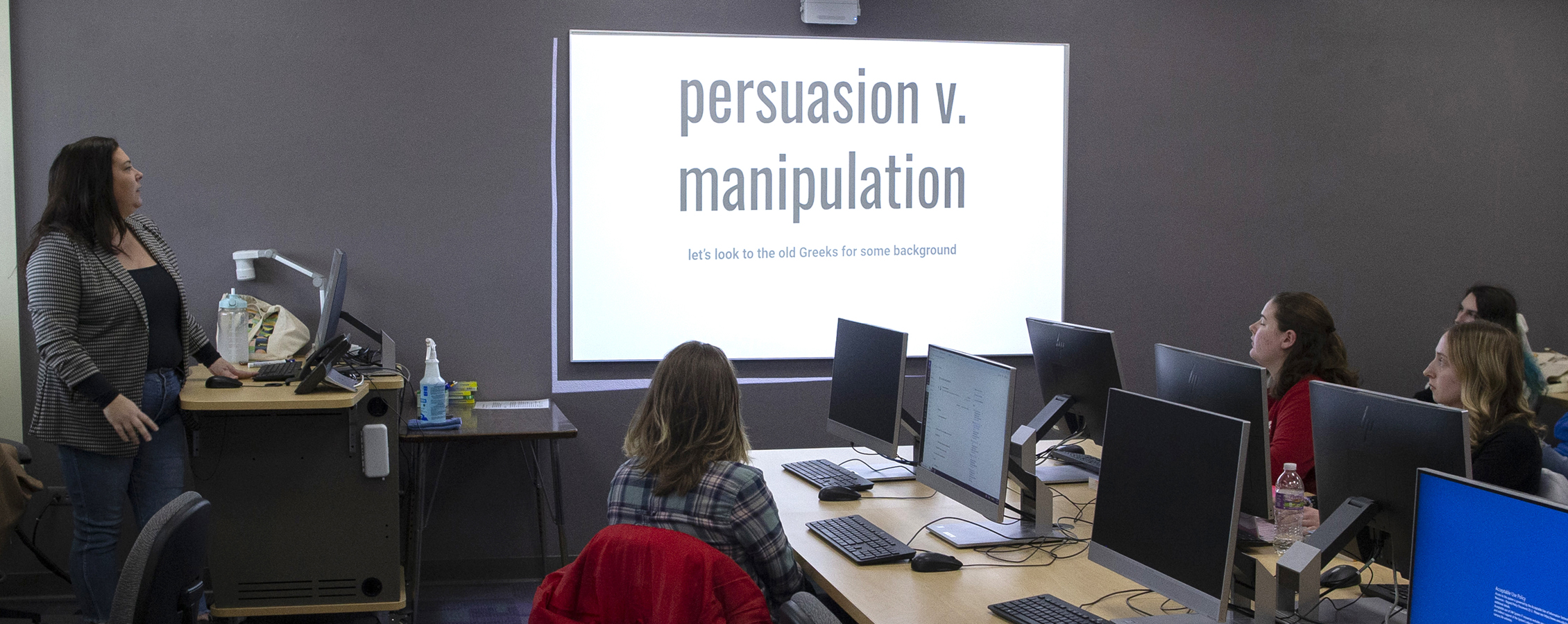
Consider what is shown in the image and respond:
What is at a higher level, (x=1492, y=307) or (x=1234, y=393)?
(x=1492, y=307)

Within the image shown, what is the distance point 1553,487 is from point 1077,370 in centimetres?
107

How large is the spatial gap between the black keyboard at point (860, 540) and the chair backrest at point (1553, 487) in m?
1.42

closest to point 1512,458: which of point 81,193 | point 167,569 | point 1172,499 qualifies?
point 1172,499

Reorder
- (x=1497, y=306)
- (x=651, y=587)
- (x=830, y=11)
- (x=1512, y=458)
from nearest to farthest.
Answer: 1. (x=651, y=587)
2. (x=1512, y=458)
3. (x=1497, y=306)
4. (x=830, y=11)

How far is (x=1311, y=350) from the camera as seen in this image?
290 centimetres

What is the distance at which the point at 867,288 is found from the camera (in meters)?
4.30

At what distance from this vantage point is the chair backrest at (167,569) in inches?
64.9

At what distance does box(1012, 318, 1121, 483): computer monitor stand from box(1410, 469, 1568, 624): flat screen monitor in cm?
114

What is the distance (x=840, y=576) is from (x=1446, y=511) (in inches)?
43.0

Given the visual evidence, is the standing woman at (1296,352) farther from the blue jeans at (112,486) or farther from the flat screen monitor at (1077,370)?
the blue jeans at (112,486)

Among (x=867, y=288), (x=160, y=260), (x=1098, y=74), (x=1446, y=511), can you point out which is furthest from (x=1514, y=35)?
(x=160, y=260)

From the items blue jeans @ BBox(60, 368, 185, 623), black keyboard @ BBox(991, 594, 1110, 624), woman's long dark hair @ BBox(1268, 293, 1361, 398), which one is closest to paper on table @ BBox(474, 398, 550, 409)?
blue jeans @ BBox(60, 368, 185, 623)

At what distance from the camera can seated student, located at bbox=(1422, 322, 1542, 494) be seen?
2291 mm

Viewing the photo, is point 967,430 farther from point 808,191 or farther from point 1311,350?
point 808,191
